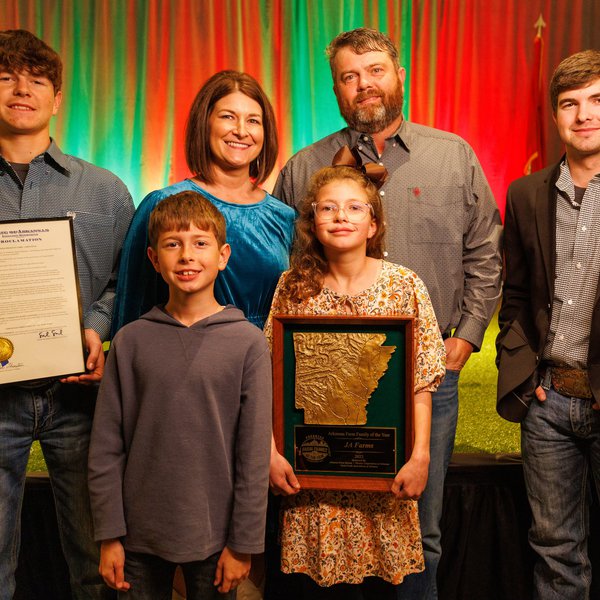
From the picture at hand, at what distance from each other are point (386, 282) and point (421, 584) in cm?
106

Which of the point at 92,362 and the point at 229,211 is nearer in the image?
the point at 92,362

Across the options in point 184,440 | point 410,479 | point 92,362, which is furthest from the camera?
point 92,362

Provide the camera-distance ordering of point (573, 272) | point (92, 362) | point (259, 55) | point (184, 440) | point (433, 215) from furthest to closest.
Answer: point (259, 55)
point (433, 215)
point (573, 272)
point (92, 362)
point (184, 440)

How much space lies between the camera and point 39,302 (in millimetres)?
1974

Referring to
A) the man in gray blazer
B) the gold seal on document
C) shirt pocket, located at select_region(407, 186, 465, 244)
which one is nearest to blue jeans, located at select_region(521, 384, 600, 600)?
the man in gray blazer

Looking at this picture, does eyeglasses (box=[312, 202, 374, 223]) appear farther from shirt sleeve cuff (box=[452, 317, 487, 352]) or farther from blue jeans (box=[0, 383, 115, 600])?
blue jeans (box=[0, 383, 115, 600])

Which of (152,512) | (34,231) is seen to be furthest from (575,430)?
(34,231)

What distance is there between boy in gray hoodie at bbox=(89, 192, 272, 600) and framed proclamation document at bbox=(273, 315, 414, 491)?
0.42 feet

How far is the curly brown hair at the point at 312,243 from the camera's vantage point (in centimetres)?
204

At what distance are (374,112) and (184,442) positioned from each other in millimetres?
1360

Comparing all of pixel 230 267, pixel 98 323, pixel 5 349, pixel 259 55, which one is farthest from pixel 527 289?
pixel 259 55

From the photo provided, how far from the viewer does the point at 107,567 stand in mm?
1793

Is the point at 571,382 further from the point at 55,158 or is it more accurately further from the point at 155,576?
the point at 55,158

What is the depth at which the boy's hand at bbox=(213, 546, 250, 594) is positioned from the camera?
5.82 feet
